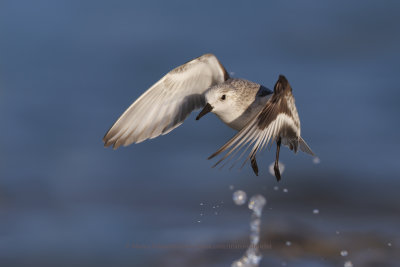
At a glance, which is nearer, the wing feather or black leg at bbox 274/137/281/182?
the wing feather

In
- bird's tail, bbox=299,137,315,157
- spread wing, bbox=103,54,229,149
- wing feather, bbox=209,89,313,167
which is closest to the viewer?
wing feather, bbox=209,89,313,167

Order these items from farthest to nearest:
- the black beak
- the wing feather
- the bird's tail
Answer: the bird's tail
the black beak
the wing feather

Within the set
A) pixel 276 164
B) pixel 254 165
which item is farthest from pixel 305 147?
pixel 276 164

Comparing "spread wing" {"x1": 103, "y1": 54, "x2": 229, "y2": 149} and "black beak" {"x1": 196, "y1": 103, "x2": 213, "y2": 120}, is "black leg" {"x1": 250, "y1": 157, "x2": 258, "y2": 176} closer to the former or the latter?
"black beak" {"x1": 196, "y1": 103, "x2": 213, "y2": 120}

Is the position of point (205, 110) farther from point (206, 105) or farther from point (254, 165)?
point (254, 165)

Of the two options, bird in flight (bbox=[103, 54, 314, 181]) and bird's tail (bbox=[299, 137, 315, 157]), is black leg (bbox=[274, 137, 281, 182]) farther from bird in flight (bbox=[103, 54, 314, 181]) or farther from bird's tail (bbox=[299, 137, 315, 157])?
bird's tail (bbox=[299, 137, 315, 157])

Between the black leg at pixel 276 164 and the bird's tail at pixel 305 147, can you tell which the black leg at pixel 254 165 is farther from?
the bird's tail at pixel 305 147

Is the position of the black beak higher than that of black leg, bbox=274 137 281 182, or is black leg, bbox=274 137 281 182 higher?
the black beak

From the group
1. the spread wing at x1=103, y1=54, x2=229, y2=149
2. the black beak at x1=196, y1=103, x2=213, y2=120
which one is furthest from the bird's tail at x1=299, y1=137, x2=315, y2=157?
the black beak at x1=196, y1=103, x2=213, y2=120

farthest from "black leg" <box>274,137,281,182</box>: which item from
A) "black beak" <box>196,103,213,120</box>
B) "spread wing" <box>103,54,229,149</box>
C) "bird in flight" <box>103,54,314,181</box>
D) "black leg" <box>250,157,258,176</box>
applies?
"spread wing" <box>103,54,229,149</box>
